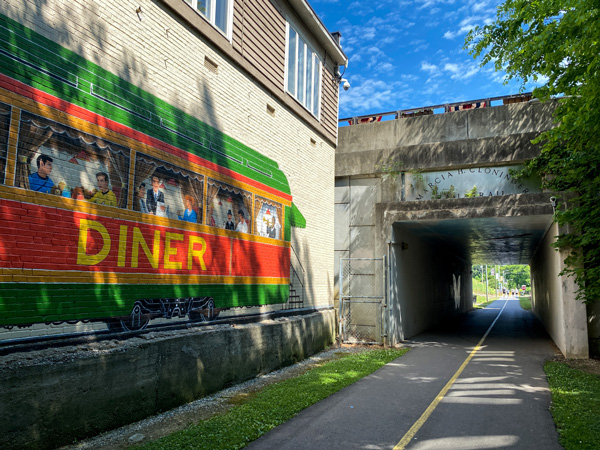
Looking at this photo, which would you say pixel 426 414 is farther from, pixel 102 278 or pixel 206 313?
pixel 102 278

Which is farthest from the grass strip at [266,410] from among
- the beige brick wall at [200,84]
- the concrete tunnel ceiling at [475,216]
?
the concrete tunnel ceiling at [475,216]

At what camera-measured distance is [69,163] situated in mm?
5781

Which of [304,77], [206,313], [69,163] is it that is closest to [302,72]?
[304,77]

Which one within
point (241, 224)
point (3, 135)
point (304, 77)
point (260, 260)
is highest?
point (304, 77)

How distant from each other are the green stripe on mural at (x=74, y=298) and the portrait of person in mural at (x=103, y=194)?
46.8 inches

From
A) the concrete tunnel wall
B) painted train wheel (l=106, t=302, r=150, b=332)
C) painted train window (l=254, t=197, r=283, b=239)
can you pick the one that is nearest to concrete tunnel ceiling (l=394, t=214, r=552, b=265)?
the concrete tunnel wall

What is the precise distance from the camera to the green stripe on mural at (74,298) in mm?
5022

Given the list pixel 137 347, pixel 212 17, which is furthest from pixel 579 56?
pixel 137 347

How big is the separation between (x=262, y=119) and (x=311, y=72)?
3.86 meters

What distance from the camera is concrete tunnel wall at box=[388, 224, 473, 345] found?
14.4 meters

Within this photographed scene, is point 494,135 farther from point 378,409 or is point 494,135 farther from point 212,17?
point 378,409

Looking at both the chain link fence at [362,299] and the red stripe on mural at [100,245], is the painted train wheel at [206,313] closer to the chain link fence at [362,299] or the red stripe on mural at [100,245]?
the red stripe on mural at [100,245]

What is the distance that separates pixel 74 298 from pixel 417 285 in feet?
47.4

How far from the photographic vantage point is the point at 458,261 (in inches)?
1168
